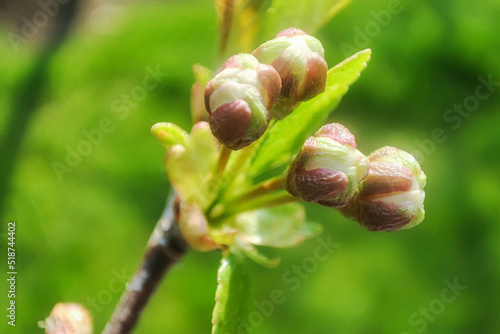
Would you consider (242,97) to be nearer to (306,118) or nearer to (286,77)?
(286,77)

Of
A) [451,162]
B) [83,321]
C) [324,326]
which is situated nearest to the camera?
[83,321]

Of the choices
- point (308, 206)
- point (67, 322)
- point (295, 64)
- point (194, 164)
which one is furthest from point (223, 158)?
point (308, 206)

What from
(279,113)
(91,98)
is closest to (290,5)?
(279,113)

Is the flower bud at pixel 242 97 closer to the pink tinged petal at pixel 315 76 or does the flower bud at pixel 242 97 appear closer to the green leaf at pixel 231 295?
the pink tinged petal at pixel 315 76

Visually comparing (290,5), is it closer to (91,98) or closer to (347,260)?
(347,260)

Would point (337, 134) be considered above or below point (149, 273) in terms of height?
above

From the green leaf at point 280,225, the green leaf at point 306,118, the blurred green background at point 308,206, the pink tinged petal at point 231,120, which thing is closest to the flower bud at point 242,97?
the pink tinged petal at point 231,120

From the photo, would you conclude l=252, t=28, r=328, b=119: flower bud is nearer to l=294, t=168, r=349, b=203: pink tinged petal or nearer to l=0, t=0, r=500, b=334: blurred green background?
l=294, t=168, r=349, b=203: pink tinged petal
